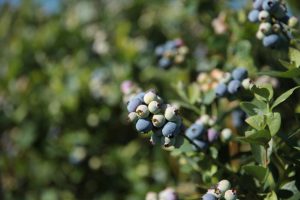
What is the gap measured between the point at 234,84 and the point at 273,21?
15cm

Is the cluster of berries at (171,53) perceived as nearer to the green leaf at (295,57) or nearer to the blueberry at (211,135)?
the blueberry at (211,135)

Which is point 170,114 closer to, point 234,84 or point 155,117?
point 155,117

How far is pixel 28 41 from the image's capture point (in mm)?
2771

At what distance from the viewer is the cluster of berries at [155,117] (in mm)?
914

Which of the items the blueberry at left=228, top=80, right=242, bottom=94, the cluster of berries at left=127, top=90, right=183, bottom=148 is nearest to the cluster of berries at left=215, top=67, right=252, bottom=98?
the blueberry at left=228, top=80, right=242, bottom=94

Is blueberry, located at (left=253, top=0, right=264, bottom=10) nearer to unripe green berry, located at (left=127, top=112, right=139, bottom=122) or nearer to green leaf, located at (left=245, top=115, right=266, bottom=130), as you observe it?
green leaf, located at (left=245, top=115, right=266, bottom=130)

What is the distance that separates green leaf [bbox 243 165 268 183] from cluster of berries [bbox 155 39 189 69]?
62cm

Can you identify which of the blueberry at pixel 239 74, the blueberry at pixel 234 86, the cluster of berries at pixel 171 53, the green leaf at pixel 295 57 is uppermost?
the green leaf at pixel 295 57

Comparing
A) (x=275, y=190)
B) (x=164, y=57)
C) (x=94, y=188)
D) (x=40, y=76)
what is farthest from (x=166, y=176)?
(x=275, y=190)

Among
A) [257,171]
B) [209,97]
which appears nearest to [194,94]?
[209,97]

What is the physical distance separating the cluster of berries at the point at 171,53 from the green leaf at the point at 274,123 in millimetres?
658

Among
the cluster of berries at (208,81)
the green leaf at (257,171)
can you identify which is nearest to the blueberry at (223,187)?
the green leaf at (257,171)

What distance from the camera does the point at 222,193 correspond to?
35.5 inches

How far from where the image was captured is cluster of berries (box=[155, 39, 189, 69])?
62.1 inches
